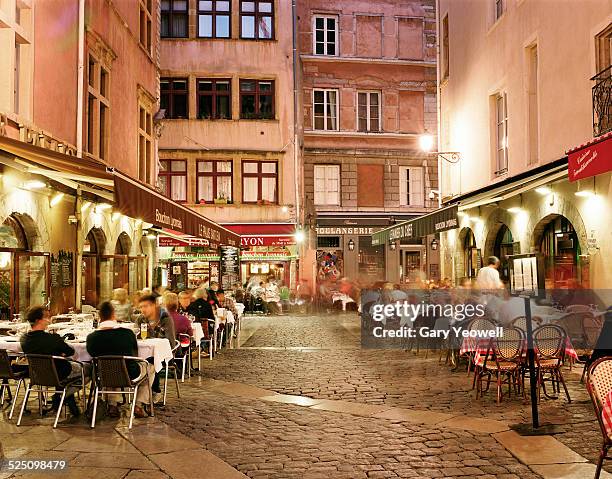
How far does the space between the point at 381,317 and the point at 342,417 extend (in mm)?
7894

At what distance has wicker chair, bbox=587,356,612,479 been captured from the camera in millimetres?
4867

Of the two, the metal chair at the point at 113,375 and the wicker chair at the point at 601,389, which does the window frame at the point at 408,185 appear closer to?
the metal chair at the point at 113,375

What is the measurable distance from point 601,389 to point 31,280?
9.91 m

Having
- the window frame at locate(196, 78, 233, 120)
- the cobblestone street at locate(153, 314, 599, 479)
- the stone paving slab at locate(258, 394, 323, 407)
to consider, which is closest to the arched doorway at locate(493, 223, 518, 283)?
the cobblestone street at locate(153, 314, 599, 479)

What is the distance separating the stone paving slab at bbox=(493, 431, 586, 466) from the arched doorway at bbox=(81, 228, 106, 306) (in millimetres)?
10505

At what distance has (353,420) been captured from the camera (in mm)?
7645

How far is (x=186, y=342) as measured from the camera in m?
10.4

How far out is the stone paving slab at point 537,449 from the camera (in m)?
5.95

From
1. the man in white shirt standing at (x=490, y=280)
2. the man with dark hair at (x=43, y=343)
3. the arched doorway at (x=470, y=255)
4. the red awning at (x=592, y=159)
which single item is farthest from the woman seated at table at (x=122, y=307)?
the arched doorway at (x=470, y=255)

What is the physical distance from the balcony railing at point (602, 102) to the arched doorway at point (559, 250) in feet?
7.01

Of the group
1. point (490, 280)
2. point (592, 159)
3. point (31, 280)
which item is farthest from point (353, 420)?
point (31, 280)

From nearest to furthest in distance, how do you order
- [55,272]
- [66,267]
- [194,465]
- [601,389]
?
[601,389] → [194,465] → [55,272] → [66,267]

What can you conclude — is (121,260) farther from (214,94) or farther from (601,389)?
(601,389)

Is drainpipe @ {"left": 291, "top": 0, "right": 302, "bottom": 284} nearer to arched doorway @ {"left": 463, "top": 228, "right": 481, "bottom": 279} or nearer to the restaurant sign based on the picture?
arched doorway @ {"left": 463, "top": 228, "right": 481, "bottom": 279}
